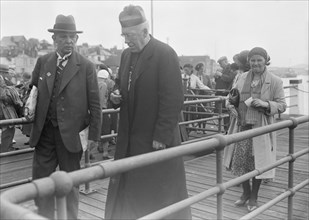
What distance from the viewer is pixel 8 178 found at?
6.07 m

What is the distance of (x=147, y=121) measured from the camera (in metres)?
2.99

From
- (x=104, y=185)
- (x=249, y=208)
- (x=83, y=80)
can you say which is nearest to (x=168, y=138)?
(x=83, y=80)

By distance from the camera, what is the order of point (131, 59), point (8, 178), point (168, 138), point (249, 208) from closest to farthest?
1. point (168, 138)
2. point (131, 59)
3. point (249, 208)
4. point (8, 178)

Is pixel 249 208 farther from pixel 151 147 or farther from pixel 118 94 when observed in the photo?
pixel 118 94

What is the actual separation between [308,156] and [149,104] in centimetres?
494

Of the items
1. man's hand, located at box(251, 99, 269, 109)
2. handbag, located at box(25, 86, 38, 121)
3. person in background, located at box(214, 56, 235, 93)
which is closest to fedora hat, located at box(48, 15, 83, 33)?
handbag, located at box(25, 86, 38, 121)

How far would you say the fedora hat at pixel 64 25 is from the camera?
348 centimetres

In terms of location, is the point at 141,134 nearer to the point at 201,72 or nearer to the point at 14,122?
the point at 14,122

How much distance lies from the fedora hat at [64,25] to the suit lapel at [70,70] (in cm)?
22

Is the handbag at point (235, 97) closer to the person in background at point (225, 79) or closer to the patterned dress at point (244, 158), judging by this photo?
the patterned dress at point (244, 158)

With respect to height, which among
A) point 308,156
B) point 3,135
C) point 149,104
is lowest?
point 308,156

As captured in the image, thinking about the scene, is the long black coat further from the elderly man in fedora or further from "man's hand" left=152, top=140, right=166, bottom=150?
the elderly man in fedora

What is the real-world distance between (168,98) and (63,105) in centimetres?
99

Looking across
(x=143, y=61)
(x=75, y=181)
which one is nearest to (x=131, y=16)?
(x=143, y=61)
